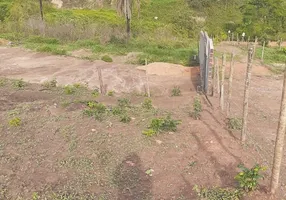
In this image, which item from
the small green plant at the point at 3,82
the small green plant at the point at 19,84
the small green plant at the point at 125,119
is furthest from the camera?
the small green plant at the point at 3,82

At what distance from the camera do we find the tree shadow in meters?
5.19

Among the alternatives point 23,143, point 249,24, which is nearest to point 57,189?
point 23,143

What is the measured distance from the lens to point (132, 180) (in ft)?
18.2

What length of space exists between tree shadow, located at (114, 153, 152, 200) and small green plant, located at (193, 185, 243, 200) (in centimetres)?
76

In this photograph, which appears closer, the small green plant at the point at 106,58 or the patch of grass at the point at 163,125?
the patch of grass at the point at 163,125

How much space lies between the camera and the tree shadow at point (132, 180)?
204 inches

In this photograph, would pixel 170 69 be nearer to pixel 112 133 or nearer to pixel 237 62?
pixel 237 62

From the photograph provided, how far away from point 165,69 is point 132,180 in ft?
29.1

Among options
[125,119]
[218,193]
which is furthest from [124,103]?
[218,193]

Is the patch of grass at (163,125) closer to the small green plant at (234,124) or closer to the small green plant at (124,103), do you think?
the small green plant at (234,124)

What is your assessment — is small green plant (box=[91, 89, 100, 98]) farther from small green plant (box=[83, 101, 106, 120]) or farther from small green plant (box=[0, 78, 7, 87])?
small green plant (box=[0, 78, 7, 87])

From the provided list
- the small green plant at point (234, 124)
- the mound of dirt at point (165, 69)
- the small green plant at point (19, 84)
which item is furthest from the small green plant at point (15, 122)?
the mound of dirt at point (165, 69)

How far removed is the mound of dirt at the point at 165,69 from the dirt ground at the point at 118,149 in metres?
3.48

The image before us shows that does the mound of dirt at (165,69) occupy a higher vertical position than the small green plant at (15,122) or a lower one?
higher
